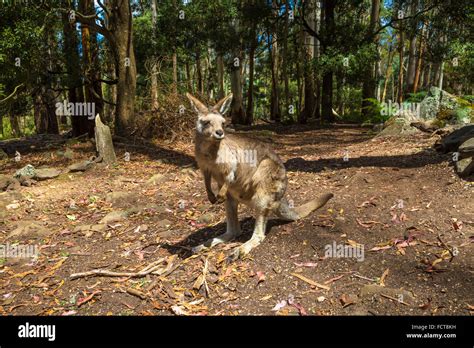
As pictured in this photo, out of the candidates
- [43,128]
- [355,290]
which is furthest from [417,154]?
[43,128]

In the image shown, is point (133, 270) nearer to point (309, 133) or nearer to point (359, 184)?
point (359, 184)

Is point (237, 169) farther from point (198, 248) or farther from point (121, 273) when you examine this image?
point (121, 273)

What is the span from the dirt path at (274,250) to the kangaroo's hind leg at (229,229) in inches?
4.7

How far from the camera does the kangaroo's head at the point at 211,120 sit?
3.84m

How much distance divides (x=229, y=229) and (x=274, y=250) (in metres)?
0.71

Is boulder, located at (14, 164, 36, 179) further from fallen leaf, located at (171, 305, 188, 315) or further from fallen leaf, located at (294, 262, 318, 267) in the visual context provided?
fallen leaf, located at (294, 262, 318, 267)

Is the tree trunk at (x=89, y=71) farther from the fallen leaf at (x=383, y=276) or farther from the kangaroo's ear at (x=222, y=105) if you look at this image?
the fallen leaf at (x=383, y=276)

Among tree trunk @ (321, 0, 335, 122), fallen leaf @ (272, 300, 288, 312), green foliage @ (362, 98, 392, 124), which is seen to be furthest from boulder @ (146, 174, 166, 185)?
green foliage @ (362, 98, 392, 124)

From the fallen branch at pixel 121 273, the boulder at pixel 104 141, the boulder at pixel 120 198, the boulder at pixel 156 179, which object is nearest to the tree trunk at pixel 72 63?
the boulder at pixel 104 141

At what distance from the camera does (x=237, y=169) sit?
416 centimetres

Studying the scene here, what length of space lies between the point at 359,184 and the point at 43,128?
55.5ft

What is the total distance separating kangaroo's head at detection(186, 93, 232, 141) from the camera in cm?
384

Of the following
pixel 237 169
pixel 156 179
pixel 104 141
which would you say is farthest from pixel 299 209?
pixel 104 141

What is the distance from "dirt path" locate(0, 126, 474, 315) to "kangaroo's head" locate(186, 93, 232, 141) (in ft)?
4.54
